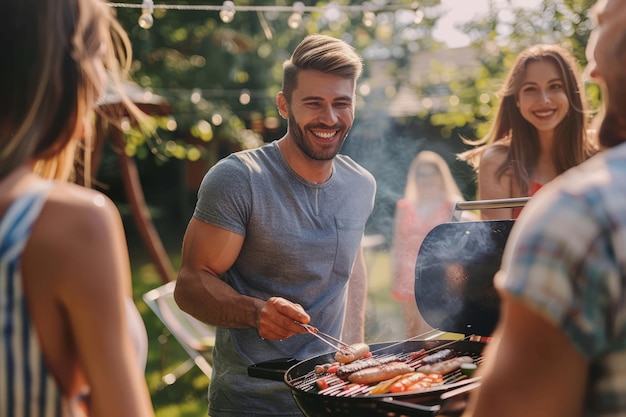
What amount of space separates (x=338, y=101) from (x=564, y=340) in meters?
2.22

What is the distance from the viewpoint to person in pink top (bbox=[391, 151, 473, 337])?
458 centimetres

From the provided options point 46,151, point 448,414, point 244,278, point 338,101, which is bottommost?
point 448,414

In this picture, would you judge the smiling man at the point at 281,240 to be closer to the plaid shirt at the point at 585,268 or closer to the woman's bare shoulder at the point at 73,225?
the woman's bare shoulder at the point at 73,225

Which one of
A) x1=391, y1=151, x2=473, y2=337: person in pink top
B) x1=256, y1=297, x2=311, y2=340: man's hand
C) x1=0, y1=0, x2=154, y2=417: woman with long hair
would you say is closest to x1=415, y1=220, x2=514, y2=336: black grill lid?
x1=256, y1=297, x2=311, y2=340: man's hand

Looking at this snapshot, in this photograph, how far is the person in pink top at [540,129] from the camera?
3.94 m

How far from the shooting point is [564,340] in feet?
3.61

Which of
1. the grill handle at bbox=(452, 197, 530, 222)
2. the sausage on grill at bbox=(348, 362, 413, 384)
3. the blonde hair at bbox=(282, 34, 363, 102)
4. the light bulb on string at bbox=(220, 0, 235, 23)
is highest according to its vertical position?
the light bulb on string at bbox=(220, 0, 235, 23)

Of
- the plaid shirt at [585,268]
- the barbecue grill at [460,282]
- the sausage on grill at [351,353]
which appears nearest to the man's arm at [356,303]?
the barbecue grill at [460,282]

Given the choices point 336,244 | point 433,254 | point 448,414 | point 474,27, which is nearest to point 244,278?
point 336,244

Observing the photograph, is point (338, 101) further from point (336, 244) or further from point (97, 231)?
point (97, 231)

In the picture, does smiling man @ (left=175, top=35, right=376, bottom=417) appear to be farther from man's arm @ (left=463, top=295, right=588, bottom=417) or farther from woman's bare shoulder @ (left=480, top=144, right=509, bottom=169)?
man's arm @ (left=463, top=295, right=588, bottom=417)

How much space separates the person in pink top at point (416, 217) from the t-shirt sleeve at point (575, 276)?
125 inches

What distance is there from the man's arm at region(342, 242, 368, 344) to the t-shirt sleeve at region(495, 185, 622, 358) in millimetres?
2362

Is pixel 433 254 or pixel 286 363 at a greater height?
pixel 433 254
